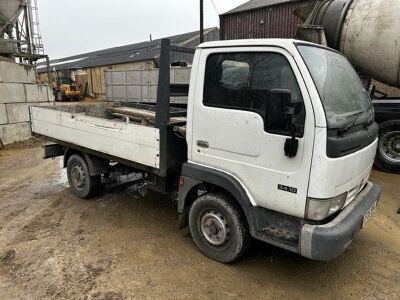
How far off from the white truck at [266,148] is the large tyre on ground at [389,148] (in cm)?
356

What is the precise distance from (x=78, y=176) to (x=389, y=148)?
20.1 feet

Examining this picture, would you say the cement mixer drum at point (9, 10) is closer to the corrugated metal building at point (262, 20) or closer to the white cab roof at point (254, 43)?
the corrugated metal building at point (262, 20)

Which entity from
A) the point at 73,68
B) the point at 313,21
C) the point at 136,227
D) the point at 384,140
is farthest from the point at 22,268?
the point at 73,68

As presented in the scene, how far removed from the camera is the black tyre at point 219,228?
339cm

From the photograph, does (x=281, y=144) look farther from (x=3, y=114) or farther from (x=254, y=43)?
(x=3, y=114)

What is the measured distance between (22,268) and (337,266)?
3.44m

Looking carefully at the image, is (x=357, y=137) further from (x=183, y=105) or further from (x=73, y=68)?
(x=73, y=68)

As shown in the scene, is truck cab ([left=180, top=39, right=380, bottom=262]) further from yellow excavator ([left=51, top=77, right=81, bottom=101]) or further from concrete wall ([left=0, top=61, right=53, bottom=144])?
yellow excavator ([left=51, top=77, right=81, bottom=101])

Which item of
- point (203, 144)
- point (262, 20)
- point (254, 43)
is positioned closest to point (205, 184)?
point (203, 144)

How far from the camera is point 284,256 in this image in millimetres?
3828

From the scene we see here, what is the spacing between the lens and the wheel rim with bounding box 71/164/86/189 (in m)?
5.47

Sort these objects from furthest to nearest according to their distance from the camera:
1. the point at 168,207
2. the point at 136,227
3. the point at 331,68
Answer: the point at 168,207, the point at 136,227, the point at 331,68

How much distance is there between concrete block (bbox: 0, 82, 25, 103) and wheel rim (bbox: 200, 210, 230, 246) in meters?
9.17

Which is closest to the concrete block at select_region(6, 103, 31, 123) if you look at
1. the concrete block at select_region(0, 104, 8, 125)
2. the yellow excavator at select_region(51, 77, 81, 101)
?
the concrete block at select_region(0, 104, 8, 125)
